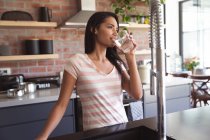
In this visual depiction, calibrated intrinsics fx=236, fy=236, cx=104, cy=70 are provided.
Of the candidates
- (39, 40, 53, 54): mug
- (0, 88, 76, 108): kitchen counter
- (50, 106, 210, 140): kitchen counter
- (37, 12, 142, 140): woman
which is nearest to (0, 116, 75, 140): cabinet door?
(0, 88, 76, 108): kitchen counter

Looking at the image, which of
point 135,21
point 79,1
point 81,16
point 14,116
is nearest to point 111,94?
point 14,116

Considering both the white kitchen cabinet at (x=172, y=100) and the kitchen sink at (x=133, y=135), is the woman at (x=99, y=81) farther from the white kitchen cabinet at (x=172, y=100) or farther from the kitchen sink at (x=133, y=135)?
the white kitchen cabinet at (x=172, y=100)

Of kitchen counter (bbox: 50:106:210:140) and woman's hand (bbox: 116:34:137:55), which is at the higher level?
woman's hand (bbox: 116:34:137:55)

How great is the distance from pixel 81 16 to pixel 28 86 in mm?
1025

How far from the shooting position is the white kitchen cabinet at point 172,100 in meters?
2.90

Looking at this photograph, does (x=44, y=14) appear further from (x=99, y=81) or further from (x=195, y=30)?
(x=195, y=30)

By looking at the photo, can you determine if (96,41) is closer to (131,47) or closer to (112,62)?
(112,62)

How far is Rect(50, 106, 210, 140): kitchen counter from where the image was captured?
99 cm

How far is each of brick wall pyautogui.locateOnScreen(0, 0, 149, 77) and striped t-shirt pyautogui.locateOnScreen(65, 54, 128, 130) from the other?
1.76 metres

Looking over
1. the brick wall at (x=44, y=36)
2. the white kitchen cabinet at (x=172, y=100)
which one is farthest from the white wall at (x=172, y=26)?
the brick wall at (x=44, y=36)

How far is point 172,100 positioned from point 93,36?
2.09 metres

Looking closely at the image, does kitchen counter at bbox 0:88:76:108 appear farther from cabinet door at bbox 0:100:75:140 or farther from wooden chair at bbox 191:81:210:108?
wooden chair at bbox 191:81:210:108

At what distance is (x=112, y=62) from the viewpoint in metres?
Result: 1.36

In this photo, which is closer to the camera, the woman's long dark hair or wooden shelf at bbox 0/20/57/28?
the woman's long dark hair
